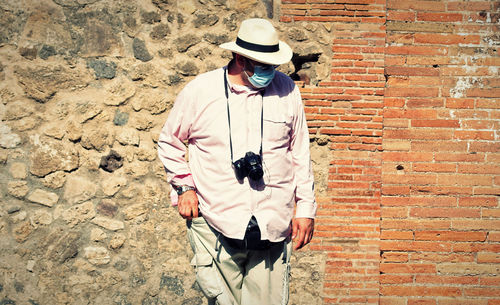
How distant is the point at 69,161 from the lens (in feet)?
12.6

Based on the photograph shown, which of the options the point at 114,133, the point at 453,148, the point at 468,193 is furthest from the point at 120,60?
the point at 468,193

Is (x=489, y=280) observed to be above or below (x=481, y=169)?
below

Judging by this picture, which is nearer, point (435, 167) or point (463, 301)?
point (435, 167)

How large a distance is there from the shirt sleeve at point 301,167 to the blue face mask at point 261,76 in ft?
0.85

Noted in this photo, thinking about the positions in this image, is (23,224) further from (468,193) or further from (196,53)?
(468,193)

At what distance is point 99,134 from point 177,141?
1.29m

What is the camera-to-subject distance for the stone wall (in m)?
3.79

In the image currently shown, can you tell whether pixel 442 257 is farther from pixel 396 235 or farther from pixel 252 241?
pixel 252 241

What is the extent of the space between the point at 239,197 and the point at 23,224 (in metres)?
2.17

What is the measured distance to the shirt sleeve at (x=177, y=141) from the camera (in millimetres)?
2789

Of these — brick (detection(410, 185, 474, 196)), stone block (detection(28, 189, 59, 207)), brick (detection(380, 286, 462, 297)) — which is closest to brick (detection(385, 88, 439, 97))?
brick (detection(410, 185, 474, 196))

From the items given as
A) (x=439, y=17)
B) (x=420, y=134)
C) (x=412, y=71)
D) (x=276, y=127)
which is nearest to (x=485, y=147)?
(x=420, y=134)

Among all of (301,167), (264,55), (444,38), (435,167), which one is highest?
(444,38)

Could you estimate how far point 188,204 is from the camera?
108 inches
